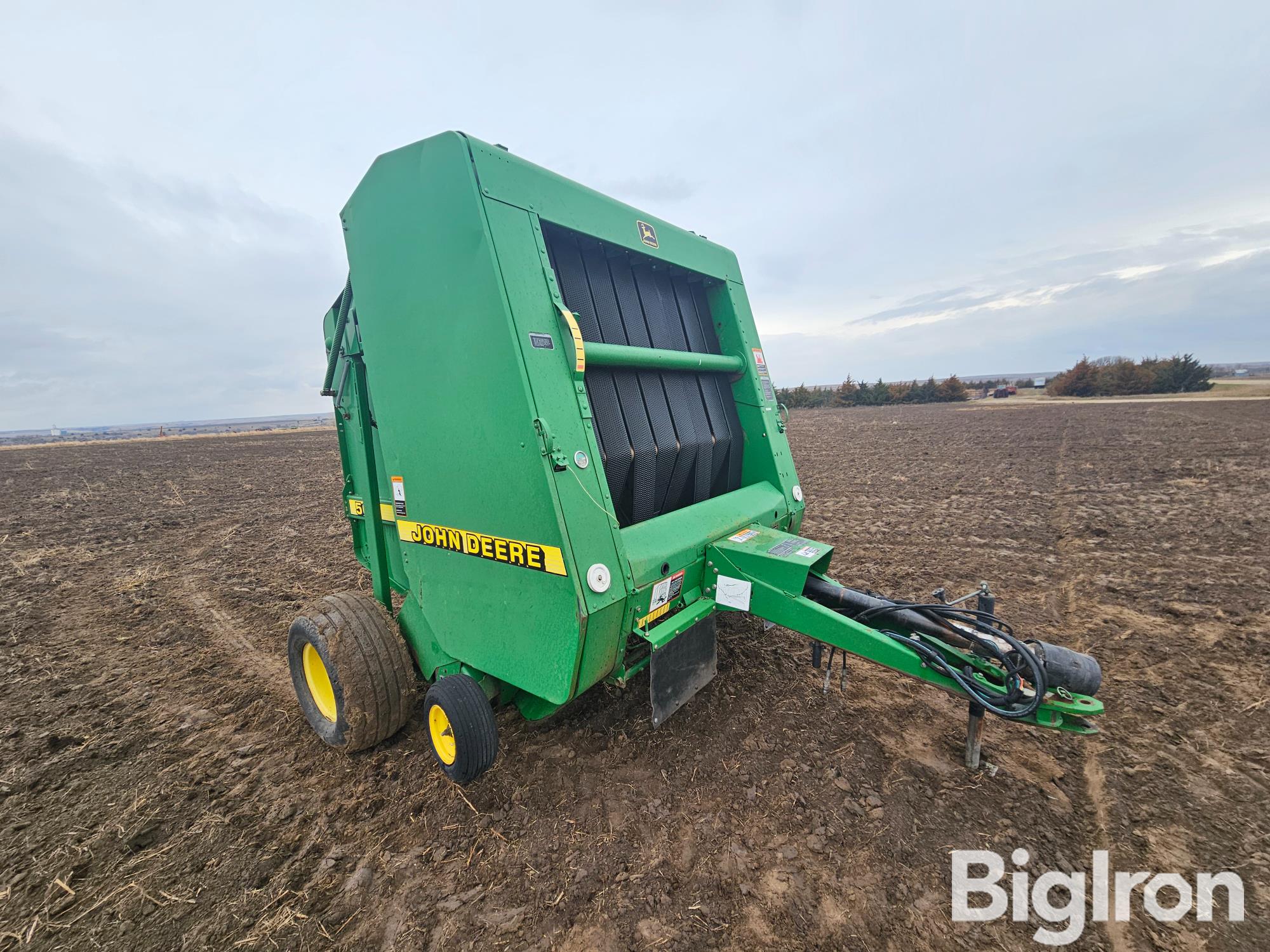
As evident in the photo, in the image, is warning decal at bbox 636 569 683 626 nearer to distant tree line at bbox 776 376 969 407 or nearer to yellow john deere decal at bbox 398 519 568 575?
yellow john deere decal at bbox 398 519 568 575

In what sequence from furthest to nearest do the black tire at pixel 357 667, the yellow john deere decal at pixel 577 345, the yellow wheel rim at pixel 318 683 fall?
1. the yellow wheel rim at pixel 318 683
2. the black tire at pixel 357 667
3. the yellow john deere decal at pixel 577 345

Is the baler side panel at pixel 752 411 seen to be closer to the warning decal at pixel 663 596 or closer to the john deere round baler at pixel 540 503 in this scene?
the john deere round baler at pixel 540 503

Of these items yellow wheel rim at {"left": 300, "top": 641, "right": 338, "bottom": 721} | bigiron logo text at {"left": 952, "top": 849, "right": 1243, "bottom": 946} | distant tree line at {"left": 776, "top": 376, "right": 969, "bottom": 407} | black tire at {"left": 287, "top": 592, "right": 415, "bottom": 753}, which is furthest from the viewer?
distant tree line at {"left": 776, "top": 376, "right": 969, "bottom": 407}

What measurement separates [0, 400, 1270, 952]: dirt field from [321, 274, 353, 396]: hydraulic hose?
85.4 inches

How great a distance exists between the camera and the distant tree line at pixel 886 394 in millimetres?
42469

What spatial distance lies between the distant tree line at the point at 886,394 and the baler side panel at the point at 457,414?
4158cm

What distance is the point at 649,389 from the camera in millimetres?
2984

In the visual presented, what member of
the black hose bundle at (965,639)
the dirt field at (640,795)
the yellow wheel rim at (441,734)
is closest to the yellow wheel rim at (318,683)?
the dirt field at (640,795)

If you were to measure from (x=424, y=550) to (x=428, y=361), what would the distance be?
0.98 metres

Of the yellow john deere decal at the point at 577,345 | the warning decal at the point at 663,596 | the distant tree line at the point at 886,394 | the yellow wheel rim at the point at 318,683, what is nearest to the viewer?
the yellow john deere decal at the point at 577,345

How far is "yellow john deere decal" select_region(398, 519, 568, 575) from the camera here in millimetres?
2104

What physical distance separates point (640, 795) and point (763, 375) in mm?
2684

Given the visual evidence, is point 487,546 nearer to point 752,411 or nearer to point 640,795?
point 640,795

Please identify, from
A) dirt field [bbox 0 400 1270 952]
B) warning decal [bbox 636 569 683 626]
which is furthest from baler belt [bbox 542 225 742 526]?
dirt field [bbox 0 400 1270 952]
